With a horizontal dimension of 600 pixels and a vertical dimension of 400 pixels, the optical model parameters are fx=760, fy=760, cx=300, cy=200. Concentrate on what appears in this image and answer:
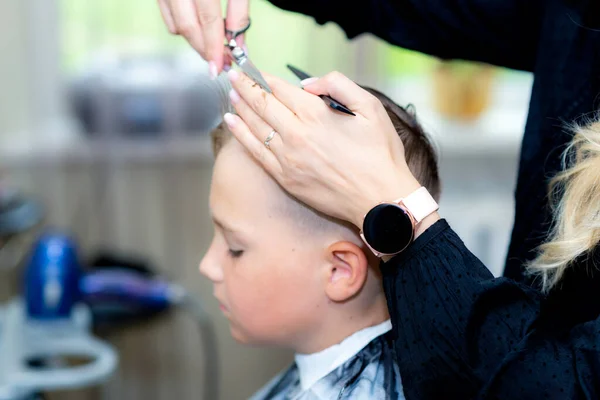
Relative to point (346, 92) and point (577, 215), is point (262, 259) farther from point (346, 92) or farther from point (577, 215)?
point (577, 215)

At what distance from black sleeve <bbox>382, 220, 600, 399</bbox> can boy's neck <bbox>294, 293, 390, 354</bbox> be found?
0.64ft

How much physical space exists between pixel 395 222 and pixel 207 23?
336mm

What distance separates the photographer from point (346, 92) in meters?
0.73

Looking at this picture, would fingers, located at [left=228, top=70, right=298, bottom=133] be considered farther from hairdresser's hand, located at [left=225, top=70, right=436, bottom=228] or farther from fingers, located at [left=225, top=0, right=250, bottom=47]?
fingers, located at [left=225, top=0, right=250, bottom=47]

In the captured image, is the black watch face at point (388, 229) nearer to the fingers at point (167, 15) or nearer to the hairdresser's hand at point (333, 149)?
the hairdresser's hand at point (333, 149)

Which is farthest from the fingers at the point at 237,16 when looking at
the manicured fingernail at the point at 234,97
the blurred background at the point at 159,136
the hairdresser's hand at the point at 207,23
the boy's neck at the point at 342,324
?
the blurred background at the point at 159,136

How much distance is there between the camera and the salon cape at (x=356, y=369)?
89 cm

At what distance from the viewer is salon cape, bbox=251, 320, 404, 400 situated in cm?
89

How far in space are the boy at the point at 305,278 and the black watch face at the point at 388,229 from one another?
159mm

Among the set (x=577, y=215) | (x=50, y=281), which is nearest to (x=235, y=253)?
(x=577, y=215)

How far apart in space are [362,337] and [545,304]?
253 millimetres

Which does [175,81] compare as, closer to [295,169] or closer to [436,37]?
[436,37]

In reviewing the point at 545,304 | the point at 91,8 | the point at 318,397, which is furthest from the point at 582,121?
the point at 91,8

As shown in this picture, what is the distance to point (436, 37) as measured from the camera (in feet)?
3.18
